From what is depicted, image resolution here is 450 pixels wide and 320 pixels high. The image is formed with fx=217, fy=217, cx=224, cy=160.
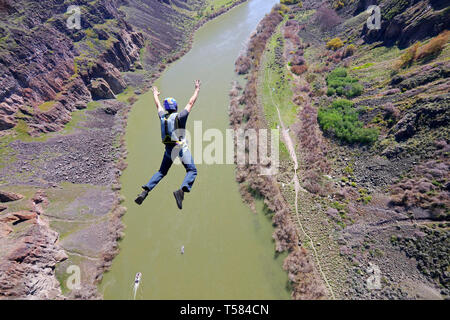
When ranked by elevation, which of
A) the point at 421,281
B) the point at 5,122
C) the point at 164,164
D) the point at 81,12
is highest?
the point at 81,12

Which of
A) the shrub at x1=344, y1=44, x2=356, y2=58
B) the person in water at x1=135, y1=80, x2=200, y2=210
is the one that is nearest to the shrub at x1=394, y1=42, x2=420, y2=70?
the shrub at x1=344, y1=44, x2=356, y2=58

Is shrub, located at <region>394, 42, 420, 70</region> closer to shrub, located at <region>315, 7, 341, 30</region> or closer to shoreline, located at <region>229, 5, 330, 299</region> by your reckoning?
shoreline, located at <region>229, 5, 330, 299</region>

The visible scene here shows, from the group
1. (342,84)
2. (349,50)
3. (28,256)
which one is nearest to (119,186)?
(28,256)

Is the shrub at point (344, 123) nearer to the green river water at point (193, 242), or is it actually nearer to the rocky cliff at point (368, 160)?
the rocky cliff at point (368, 160)

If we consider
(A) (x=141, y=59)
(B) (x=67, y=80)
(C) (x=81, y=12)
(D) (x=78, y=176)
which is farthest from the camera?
(A) (x=141, y=59)

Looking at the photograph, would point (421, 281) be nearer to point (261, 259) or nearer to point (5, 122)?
point (261, 259)

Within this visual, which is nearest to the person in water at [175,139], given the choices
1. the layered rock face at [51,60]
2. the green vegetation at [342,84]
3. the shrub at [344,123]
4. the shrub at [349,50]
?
the shrub at [344,123]

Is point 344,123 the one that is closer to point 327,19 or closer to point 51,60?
point 327,19

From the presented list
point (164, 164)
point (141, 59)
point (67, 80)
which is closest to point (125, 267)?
point (164, 164)
